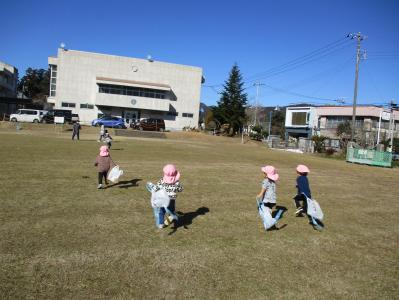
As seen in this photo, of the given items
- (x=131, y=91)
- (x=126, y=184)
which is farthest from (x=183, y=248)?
(x=131, y=91)

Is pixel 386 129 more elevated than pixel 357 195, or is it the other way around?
pixel 386 129

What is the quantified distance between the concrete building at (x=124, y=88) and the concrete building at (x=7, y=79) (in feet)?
67.5

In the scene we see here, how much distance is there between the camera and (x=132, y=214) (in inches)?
294

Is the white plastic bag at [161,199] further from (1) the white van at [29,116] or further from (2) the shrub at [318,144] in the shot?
(1) the white van at [29,116]

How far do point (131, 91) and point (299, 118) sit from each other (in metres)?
28.6

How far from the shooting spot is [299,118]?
205 ft

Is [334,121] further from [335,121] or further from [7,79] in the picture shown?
[7,79]

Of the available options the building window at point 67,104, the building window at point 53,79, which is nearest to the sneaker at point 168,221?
the building window at point 67,104

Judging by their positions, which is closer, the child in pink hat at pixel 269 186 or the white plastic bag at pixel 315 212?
the white plastic bag at pixel 315 212

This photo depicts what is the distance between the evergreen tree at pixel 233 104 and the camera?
56.0 m

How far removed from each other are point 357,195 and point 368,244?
19.0 feet

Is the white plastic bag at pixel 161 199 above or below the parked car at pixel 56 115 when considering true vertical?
below

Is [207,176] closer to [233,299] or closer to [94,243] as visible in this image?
[94,243]

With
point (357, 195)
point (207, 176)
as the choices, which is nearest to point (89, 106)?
point (207, 176)
